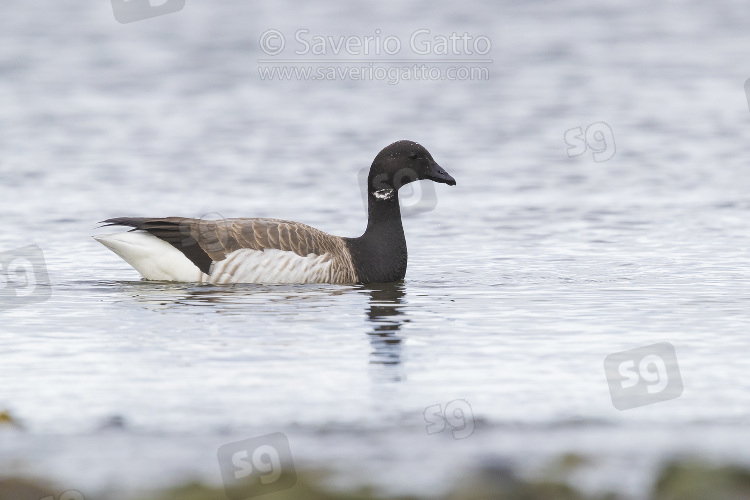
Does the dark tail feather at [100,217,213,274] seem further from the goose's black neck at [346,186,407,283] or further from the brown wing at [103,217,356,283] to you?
the goose's black neck at [346,186,407,283]

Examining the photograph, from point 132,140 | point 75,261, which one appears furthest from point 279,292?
point 132,140

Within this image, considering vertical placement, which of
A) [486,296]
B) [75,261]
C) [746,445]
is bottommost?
[746,445]

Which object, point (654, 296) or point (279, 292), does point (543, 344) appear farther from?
point (279, 292)

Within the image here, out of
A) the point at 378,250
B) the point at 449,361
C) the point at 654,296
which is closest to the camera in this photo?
the point at 449,361

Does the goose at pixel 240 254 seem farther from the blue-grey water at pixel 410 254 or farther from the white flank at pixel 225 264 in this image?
the blue-grey water at pixel 410 254

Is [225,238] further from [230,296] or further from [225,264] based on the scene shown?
[230,296]

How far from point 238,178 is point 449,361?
387 inches

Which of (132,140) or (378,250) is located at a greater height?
(132,140)

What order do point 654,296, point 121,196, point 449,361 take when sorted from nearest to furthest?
1. point 449,361
2. point 654,296
3. point 121,196

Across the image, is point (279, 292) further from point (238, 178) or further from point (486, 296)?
point (238, 178)

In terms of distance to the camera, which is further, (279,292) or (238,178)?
(238,178)

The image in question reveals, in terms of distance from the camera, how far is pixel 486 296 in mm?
11219

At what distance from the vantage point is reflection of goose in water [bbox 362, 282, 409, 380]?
866 centimetres

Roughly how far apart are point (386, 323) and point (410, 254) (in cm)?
406
